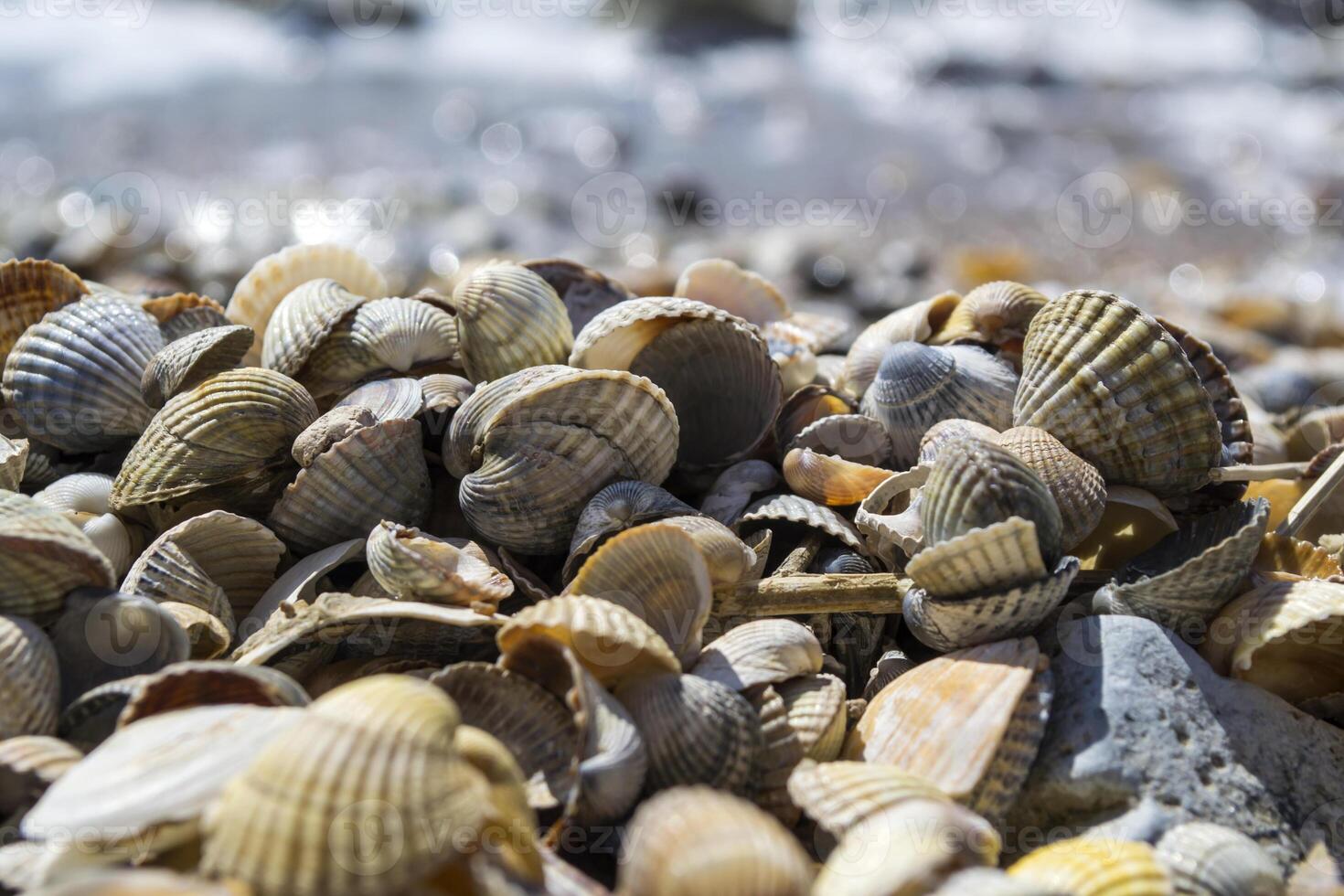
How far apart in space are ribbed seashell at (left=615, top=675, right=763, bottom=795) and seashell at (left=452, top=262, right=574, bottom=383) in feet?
4.58

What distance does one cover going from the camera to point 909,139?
1594cm

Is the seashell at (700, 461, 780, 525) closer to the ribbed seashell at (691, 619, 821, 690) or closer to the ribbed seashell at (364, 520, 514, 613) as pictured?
the ribbed seashell at (691, 619, 821, 690)

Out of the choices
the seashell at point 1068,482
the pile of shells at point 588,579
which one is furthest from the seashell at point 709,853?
the seashell at point 1068,482

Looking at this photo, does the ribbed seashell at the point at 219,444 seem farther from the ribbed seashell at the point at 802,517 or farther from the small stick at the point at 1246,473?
the small stick at the point at 1246,473

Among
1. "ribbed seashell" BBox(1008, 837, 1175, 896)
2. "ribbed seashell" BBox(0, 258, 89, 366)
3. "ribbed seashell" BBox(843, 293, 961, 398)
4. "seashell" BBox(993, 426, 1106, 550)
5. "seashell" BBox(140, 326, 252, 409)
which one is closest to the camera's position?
"ribbed seashell" BBox(1008, 837, 1175, 896)

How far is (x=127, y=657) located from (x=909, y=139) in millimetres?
15149

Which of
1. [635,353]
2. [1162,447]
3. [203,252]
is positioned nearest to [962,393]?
[1162,447]

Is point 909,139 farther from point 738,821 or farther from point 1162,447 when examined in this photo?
point 738,821

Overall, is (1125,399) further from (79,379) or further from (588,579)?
(79,379)

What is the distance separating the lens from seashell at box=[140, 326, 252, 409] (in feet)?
10.4

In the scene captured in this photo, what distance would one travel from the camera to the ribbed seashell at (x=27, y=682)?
2.18m

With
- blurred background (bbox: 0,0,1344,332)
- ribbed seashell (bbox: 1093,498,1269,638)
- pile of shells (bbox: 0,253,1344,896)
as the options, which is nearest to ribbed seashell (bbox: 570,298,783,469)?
pile of shells (bbox: 0,253,1344,896)

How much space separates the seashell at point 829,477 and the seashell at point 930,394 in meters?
0.22

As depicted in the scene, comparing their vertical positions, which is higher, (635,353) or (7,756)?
(635,353)
